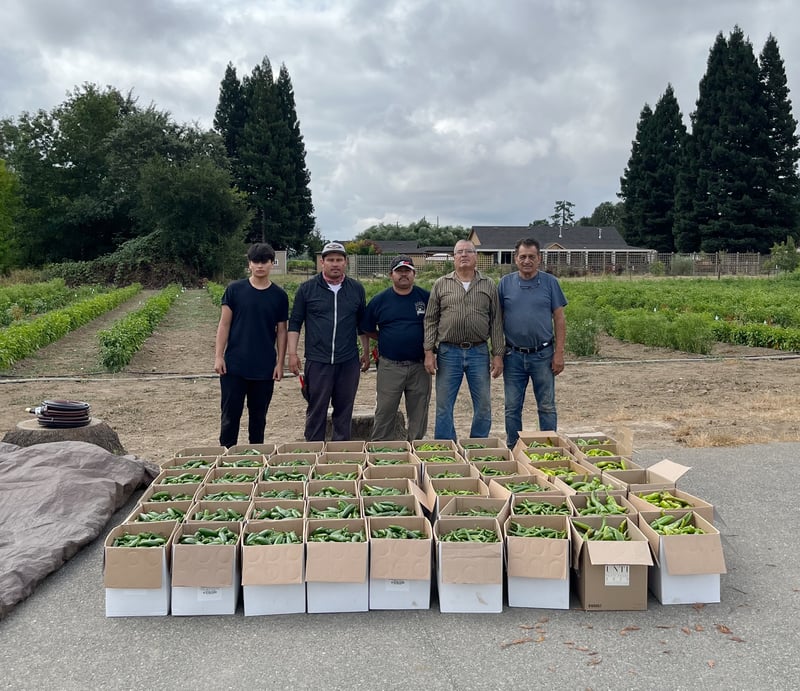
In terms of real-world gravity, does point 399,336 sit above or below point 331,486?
above

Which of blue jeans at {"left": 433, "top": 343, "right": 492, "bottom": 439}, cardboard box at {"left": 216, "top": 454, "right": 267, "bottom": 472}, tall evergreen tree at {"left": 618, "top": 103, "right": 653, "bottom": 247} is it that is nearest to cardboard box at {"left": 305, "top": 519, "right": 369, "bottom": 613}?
cardboard box at {"left": 216, "top": 454, "right": 267, "bottom": 472}

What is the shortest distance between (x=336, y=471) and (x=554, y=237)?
64.9 m

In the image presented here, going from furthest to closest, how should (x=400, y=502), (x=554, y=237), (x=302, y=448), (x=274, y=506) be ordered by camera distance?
(x=554, y=237) < (x=302, y=448) < (x=400, y=502) < (x=274, y=506)

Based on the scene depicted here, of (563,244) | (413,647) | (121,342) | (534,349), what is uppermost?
(563,244)

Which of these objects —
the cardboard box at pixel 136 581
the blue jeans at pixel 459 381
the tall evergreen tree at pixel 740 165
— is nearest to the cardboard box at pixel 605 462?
the blue jeans at pixel 459 381

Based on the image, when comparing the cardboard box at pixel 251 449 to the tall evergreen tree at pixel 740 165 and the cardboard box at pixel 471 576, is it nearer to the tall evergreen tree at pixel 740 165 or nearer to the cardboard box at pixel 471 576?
the cardboard box at pixel 471 576

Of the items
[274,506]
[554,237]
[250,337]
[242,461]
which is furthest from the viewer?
[554,237]

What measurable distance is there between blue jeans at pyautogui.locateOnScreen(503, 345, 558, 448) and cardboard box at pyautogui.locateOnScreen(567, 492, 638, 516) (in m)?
1.67

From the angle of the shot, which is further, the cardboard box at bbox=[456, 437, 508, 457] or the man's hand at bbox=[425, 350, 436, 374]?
the man's hand at bbox=[425, 350, 436, 374]

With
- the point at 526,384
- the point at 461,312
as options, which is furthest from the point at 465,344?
the point at 526,384

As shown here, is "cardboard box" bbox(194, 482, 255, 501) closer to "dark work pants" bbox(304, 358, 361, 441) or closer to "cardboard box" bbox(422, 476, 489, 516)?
"cardboard box" bbox(422, 476, 489, 516)

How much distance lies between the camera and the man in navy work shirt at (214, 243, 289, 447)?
5.48 meters

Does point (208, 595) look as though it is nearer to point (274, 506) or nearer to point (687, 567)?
point (274, 506)

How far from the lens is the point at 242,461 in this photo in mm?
4816
